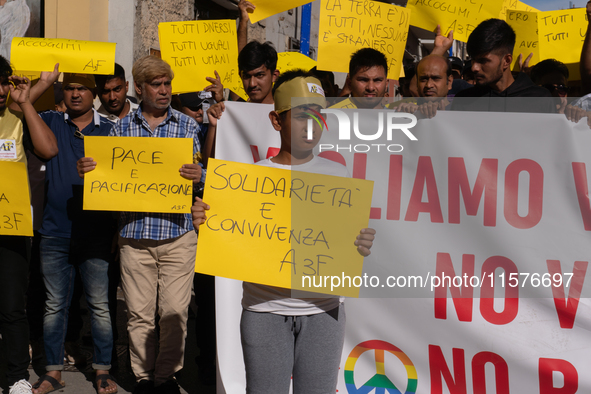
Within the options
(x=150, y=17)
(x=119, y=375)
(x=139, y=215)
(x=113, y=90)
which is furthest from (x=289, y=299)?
(x=150, y=17)

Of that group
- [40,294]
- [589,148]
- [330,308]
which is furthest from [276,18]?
[330,308]

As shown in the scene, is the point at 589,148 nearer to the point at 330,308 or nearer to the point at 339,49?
the point at 330,308

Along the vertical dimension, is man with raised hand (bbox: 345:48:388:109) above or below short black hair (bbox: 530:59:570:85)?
below

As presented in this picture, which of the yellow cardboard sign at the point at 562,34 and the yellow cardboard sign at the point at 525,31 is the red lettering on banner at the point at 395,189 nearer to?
the yellow cardboard sign at the point at 562,34

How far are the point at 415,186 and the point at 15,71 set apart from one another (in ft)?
9.31

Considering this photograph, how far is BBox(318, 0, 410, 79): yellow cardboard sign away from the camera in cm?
436

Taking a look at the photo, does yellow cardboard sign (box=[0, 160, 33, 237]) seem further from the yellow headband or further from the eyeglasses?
the eyeglasses

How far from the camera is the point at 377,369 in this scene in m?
3.17

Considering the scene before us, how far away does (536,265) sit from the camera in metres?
3.04

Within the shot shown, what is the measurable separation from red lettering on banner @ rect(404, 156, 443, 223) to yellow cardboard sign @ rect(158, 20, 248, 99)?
1939 millimetres

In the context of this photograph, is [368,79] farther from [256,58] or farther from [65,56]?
[65,56]

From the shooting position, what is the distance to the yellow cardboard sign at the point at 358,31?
4.36 m

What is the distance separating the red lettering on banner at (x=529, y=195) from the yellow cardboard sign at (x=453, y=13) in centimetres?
175

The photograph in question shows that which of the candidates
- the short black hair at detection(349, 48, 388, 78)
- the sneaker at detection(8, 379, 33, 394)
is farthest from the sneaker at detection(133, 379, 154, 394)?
the short black hair at detection(349, 48, 388, 78)
